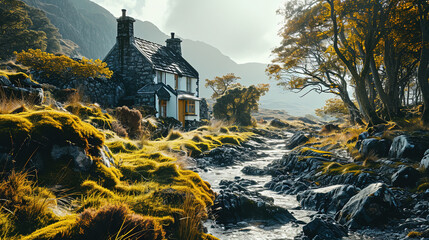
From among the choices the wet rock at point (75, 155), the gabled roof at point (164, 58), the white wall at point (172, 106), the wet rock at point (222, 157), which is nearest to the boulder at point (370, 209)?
the wet rock at point (75, 155)

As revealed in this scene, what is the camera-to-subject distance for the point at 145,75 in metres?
24.8

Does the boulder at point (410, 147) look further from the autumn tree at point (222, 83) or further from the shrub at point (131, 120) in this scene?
the autumn tree at point (222, 83)

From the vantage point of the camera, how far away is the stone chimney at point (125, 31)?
82.8ft

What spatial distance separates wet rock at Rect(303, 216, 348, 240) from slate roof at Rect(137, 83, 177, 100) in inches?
782

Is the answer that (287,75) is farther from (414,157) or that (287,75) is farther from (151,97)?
(414,157)

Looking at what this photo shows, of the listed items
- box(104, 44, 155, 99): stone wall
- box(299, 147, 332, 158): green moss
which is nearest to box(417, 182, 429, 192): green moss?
box(299, 147, 332, 158): green moss

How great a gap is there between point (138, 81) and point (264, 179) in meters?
19.1

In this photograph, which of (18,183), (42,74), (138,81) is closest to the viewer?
(18,183)

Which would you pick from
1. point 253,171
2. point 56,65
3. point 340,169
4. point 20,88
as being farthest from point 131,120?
point 340,169

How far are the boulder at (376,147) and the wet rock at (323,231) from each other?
4.94 m

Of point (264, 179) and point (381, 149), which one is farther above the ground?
point (381, 149)

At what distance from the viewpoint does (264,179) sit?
9.47m

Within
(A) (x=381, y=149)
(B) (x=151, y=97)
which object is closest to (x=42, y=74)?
(B) (x=151, y=97)

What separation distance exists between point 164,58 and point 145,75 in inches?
186
